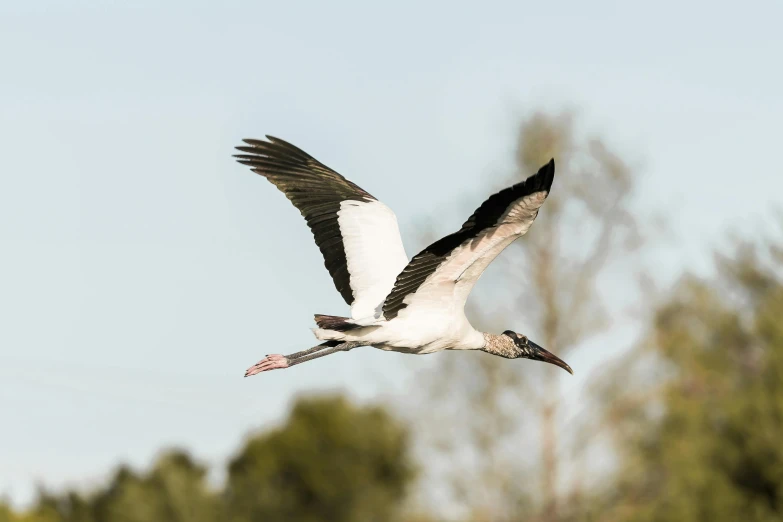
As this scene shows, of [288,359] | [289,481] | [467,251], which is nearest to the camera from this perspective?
[467,251]

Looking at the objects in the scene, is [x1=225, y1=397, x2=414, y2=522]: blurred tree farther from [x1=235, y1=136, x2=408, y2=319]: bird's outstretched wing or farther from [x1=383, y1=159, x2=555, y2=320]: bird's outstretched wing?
[x1=383, y1=159, x2=555, y2=320]: bird's outstretched wing

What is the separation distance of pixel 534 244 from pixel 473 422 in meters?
3.45

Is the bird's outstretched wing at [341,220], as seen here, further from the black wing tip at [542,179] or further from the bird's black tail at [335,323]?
the black wing tip at [542,179]

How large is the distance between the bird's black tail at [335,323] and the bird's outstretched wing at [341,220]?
0.78 metres

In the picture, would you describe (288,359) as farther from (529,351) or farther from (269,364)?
(529,351)

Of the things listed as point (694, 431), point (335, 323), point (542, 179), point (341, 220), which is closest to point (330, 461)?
point (694, 431)

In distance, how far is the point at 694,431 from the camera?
29453 millimetres

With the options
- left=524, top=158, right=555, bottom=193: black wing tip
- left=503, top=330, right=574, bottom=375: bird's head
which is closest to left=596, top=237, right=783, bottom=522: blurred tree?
left=503, top=330, right=574, bottom=375: bird's head

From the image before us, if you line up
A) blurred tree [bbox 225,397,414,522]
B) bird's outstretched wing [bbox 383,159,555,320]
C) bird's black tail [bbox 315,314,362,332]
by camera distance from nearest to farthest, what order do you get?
bird's outstretched wing [bbox 383,159,555,320]
bird's black tail [bbox 315,314,362,332]
blurred tree [bbox 225,397,414,522]

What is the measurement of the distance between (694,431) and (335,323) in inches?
736

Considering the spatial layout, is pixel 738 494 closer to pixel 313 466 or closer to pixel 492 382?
pixel 492 382

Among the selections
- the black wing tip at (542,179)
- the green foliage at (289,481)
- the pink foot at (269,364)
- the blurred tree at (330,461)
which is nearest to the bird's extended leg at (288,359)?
the pink foot at (269,364)

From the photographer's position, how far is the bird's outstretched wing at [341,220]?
13.4 m

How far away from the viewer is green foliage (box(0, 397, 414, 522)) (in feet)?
132
